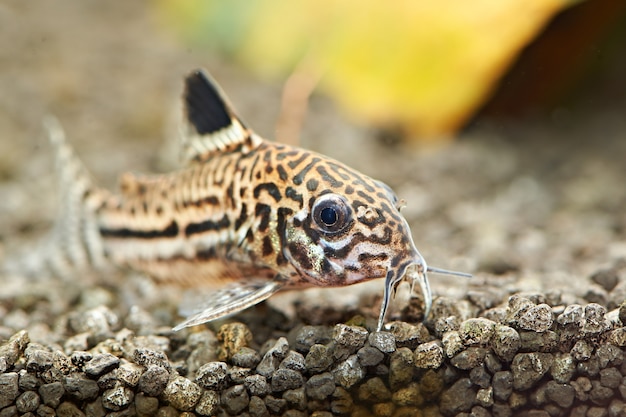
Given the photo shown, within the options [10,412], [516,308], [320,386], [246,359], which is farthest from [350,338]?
[10,412]

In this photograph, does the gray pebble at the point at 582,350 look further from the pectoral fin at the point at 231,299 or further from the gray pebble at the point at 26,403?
the gray pebble at the point at 26,403

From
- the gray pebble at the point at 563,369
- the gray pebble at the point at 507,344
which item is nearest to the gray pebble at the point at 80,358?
the gray pebble at the point at 507,344

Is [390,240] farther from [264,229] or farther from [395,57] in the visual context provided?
[395,57]

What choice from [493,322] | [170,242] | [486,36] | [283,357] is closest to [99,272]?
[170,242]

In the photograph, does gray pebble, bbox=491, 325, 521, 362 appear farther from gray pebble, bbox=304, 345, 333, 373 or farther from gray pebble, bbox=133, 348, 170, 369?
gray pebble, bbox=133, 348, 170, 369

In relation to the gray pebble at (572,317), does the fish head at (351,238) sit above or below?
above

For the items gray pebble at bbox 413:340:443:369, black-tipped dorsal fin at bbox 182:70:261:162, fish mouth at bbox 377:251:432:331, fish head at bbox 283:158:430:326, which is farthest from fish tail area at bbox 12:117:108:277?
gray pebble at bbox 413:340:443:369
